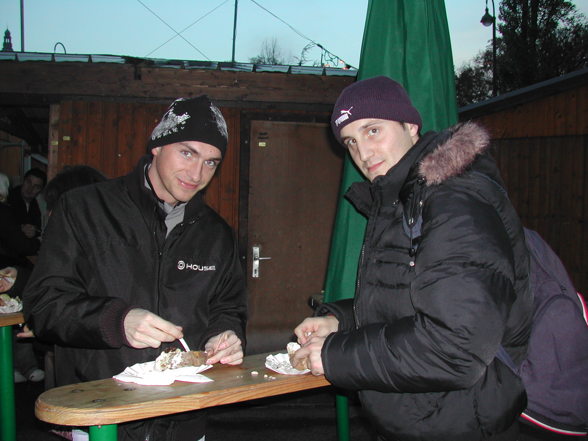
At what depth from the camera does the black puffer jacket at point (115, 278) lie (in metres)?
1.85

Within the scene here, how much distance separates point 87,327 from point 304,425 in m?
3.50

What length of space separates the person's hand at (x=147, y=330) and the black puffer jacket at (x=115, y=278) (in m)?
0.04

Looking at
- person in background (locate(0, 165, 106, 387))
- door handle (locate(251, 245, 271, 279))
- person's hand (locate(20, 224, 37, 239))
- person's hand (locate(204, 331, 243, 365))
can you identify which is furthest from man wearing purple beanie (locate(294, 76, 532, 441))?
person's hand (locate(20, 224, 37, 239))

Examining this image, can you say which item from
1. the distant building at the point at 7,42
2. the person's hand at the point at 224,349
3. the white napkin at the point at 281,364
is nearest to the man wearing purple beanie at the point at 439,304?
the white napkin at the point at 281,364

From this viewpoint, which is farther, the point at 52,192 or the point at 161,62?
the point at 161,62

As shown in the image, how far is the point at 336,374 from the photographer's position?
1511 millimetres

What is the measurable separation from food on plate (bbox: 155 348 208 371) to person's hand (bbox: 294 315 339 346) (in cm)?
40

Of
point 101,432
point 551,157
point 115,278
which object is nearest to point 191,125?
point 115,278

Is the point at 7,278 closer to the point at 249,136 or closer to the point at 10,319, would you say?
the point at 10,319

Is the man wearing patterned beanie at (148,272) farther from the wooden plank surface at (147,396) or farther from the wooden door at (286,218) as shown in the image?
the wooden door at (286,218)

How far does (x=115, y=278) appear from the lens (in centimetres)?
203

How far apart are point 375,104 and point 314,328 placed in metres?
0.92

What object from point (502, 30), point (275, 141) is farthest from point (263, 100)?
point (502, 30)

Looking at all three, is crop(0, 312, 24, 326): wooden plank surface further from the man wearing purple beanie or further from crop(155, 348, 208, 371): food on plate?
the man wearing purple beanie
